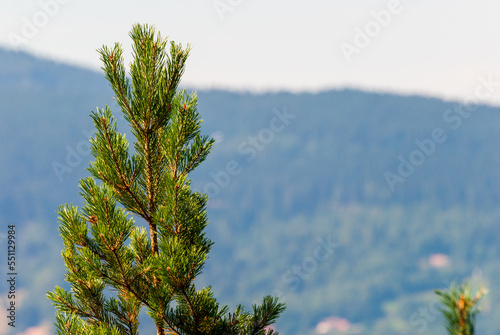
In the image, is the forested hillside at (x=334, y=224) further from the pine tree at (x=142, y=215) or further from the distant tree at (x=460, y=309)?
the distant tree at (x=460, y=309)

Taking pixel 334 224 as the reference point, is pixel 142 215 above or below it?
below

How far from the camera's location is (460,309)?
2.62m

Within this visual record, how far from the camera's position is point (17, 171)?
188 m

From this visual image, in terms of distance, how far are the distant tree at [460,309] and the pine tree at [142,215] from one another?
306 cm

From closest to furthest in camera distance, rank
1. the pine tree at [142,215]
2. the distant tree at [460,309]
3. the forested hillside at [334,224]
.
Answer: the distant tree at [460,309] < the pine tree at [142,215] < the forested hillside at [334,224]

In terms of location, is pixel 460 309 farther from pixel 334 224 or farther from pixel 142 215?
pixel 334 224

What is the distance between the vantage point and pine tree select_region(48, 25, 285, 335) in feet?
17.7

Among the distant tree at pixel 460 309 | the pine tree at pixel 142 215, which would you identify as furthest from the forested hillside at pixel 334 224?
the distant tree at pixel 460 309

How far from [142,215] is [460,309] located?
12.7ft

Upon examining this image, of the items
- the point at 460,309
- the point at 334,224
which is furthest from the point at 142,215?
the point at 334,224

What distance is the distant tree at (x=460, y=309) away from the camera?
2.61 metres

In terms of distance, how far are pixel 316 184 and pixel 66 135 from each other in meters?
90.8

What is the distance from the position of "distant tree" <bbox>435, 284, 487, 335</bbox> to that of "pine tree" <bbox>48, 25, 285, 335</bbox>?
10.0ft

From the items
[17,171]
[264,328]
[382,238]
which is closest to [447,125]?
[382,238]
